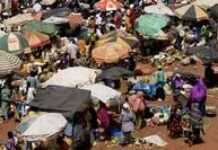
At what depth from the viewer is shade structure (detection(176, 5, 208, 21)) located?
29.6 meters

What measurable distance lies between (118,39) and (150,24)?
2.81 meters

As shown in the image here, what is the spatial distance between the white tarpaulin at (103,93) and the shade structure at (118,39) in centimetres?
575

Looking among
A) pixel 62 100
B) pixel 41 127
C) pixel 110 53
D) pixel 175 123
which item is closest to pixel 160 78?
pixel 110 53

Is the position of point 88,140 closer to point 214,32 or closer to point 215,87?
point 215,87

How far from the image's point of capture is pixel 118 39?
26.9 metres

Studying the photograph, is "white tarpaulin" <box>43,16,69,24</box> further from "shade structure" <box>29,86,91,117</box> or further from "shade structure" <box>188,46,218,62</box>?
"shade structure" <box>29,86,91,117</box>

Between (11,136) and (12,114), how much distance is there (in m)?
4.00

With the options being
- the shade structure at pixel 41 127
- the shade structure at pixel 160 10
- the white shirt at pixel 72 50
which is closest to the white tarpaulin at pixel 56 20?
the white shirt at pixel 72 50

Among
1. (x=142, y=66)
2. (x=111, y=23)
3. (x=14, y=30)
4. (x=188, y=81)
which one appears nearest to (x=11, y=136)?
(x=188, y=81)

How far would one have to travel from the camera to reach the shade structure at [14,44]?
27297 millimetres

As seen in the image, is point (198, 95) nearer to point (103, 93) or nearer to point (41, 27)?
point (103, 93)

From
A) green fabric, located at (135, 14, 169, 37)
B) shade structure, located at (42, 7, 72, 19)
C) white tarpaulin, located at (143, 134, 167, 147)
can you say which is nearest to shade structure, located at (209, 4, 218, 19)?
green fabric, located at (135, 14, 169, 37)

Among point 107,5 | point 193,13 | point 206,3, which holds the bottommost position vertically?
point 107,5

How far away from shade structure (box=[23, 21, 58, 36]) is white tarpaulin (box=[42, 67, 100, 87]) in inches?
281
